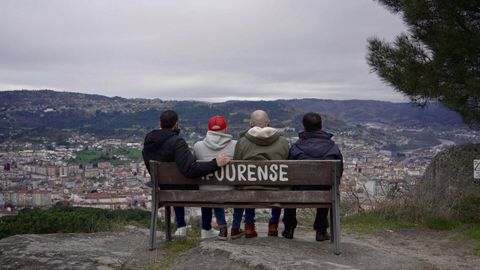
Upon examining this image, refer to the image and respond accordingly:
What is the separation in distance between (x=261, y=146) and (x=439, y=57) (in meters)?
4.14

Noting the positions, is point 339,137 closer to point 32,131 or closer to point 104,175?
point 104,175

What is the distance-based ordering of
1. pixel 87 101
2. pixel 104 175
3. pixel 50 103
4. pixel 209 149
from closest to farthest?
pixel 209 149 → pixel 104 175 → pixel 50 103 → pixel 87 101

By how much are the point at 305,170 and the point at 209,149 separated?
3.37 ft

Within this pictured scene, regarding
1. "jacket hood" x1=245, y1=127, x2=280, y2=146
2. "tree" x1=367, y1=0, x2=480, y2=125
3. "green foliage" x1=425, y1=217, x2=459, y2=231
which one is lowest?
"green foliage" x1=425, y1=217, x2=459, y2=231

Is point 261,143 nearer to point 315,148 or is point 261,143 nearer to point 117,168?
point 315,148

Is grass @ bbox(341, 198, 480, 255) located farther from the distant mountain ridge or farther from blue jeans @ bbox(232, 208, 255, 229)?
the distant mountain ridge

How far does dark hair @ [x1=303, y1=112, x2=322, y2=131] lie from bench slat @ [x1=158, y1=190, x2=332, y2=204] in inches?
29.4

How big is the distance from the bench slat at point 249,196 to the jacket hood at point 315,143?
1.65ft

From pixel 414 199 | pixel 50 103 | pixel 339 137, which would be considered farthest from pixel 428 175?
pixel 50 103

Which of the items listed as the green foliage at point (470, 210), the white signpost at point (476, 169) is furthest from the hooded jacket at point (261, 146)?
the white signpost at point (476, 169)

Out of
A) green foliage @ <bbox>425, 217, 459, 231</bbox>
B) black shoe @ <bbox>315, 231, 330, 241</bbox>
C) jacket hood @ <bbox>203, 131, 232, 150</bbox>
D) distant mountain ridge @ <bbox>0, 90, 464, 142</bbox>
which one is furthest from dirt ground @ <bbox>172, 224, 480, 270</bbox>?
distant mountain ridge @ <bbox>0, 90, 464, 142</bbox>

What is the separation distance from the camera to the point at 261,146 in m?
5.53

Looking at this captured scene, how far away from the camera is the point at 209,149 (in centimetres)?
562

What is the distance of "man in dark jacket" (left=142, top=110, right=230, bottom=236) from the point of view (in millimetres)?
5250
